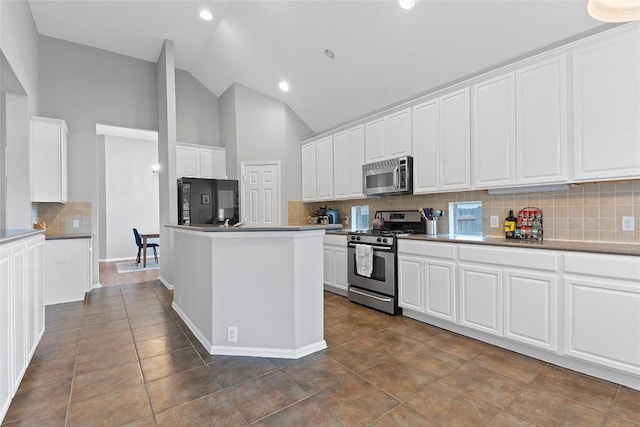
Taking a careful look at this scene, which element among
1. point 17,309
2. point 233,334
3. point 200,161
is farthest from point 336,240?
point 17,309

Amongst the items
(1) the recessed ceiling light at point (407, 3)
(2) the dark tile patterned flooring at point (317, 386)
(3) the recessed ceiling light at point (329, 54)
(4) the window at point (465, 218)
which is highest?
(3) the recessed ceiling light at point (329, 54)

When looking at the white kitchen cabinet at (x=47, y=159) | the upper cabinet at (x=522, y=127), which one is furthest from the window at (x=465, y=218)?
the white kitchen cabinet at (x=47, y=159)

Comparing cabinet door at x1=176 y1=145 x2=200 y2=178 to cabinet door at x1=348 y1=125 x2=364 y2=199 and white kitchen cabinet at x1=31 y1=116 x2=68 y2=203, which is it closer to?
white kitchen cabinet at x1=31 y1=116 x2=68 y2=203

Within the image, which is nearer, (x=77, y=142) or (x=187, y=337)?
(x=187, y=337)

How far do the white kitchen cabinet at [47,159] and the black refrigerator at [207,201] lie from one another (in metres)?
1.54

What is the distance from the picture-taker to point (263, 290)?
257cm

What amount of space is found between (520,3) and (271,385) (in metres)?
3.59

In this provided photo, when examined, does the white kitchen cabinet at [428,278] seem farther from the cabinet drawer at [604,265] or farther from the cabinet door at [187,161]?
the cabinet door at [187,161]

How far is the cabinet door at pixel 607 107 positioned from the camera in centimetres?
228

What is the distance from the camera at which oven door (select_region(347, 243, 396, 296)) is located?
11.8 feet

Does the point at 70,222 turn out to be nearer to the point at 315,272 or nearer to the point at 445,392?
the point at 315,272

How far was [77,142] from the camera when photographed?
201 inches

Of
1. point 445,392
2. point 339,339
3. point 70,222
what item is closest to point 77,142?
point 70,222

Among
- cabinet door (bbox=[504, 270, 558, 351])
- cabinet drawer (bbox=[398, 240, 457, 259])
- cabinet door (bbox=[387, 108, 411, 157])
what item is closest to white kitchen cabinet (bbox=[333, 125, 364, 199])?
cabinet door (bbox=[387, 108, 411, 157])
